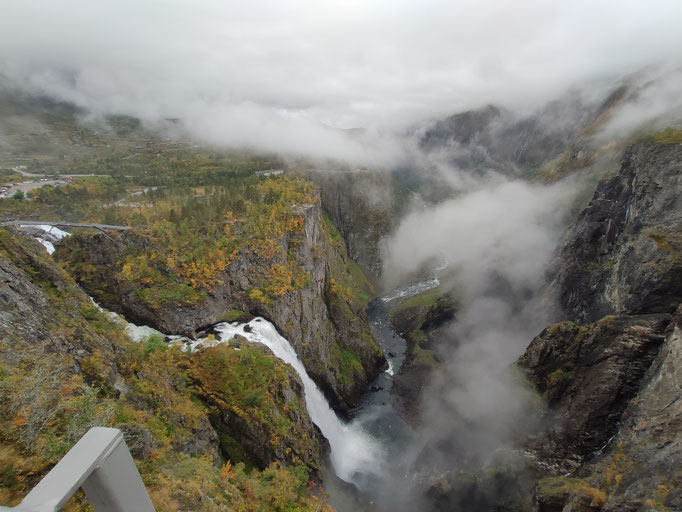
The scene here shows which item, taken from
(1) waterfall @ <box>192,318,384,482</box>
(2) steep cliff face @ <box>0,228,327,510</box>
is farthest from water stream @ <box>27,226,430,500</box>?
(2) steep cliff face @ <box>0,228,327,510</box>

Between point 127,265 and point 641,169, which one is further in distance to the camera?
point 641,169

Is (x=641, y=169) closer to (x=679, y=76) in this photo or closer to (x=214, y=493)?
(x=214, y=493)

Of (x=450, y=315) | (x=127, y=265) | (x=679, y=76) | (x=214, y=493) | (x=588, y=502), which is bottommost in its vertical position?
(x=450, y=315)

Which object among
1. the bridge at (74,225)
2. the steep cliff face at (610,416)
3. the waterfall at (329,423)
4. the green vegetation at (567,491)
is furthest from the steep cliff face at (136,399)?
the steep cliff face at (610,416)

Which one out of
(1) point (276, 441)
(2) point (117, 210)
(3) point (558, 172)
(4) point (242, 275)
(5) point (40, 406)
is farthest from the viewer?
(3) point (558, 172)

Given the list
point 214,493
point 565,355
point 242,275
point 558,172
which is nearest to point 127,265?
point 242,275

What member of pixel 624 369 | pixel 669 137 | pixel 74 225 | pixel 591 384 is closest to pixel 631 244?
pixel 624 369

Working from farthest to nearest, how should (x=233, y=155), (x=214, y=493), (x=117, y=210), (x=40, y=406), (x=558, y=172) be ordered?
(x=233, y=155), (x=558, y=172), (x=117, y=210), (x=214, y=493), (x=40, y=406)
